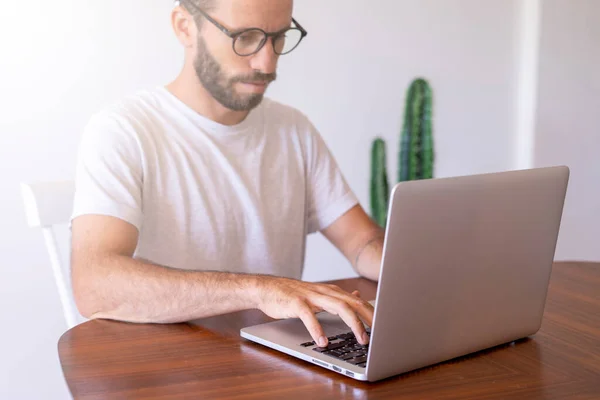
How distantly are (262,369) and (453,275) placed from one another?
0.87ft

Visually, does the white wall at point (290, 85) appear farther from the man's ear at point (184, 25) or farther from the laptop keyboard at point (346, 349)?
the laptop keyboard at point (346, 349)

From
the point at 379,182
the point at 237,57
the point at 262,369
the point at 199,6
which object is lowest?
the point at 379,182

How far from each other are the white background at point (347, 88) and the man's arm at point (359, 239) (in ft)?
2.83

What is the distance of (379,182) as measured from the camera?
2.82 meters

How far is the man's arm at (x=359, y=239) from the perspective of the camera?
1615mm

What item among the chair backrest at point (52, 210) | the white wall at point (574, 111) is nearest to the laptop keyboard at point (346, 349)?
the chair backrest at point (52, 210)

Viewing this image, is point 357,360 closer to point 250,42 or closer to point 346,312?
point 346,312

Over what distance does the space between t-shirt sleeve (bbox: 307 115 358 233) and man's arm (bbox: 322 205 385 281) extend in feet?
0.06

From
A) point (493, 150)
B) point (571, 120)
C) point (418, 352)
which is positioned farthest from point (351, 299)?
point (571, 120)

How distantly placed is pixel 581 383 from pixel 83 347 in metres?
0.66

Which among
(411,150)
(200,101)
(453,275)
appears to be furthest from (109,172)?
(411,150)

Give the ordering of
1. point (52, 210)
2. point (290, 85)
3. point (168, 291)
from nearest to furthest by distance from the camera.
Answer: point (168, 291) < point (52, 210) < point (290, 85)

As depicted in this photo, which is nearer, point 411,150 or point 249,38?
point 249,38

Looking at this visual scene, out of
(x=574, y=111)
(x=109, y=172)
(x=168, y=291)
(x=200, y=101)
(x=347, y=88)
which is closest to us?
(x=168, y=291)
